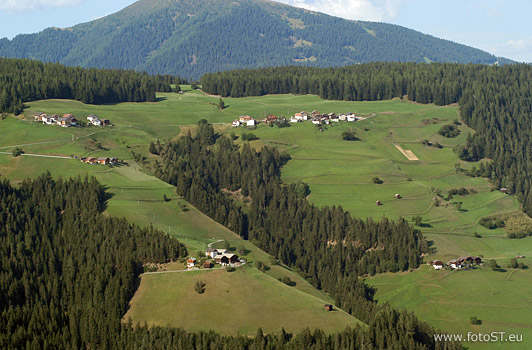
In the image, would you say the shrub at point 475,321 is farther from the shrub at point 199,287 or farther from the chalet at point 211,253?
the shrub at point 199,287

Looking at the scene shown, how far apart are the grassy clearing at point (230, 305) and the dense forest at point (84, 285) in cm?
383

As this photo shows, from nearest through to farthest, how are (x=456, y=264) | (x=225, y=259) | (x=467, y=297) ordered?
(x=225, y=259) < (x=467, y=297) < (x=456, y=264)

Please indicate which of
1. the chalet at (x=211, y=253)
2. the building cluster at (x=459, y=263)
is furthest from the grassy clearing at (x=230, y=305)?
the building cluster at (x=459, y=263)

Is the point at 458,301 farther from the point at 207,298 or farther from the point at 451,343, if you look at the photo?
the point at 207,298

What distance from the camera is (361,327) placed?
435ft

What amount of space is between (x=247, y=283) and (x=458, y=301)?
1802 inches

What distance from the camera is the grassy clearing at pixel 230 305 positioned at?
13475 centimetres

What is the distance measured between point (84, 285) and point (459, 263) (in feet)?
273

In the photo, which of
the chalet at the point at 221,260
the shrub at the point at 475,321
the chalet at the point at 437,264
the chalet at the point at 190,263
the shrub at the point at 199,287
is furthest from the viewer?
the chalet at the point at 437,264

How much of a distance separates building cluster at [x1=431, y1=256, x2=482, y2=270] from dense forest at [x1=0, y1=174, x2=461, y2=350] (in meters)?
35.9

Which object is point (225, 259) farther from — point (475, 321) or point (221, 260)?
point (475, 321)

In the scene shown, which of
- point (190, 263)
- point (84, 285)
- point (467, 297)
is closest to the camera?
point (190, 263)

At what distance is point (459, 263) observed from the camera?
17738 centimetres

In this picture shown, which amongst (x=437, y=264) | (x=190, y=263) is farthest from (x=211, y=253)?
(x=437, y=264)
